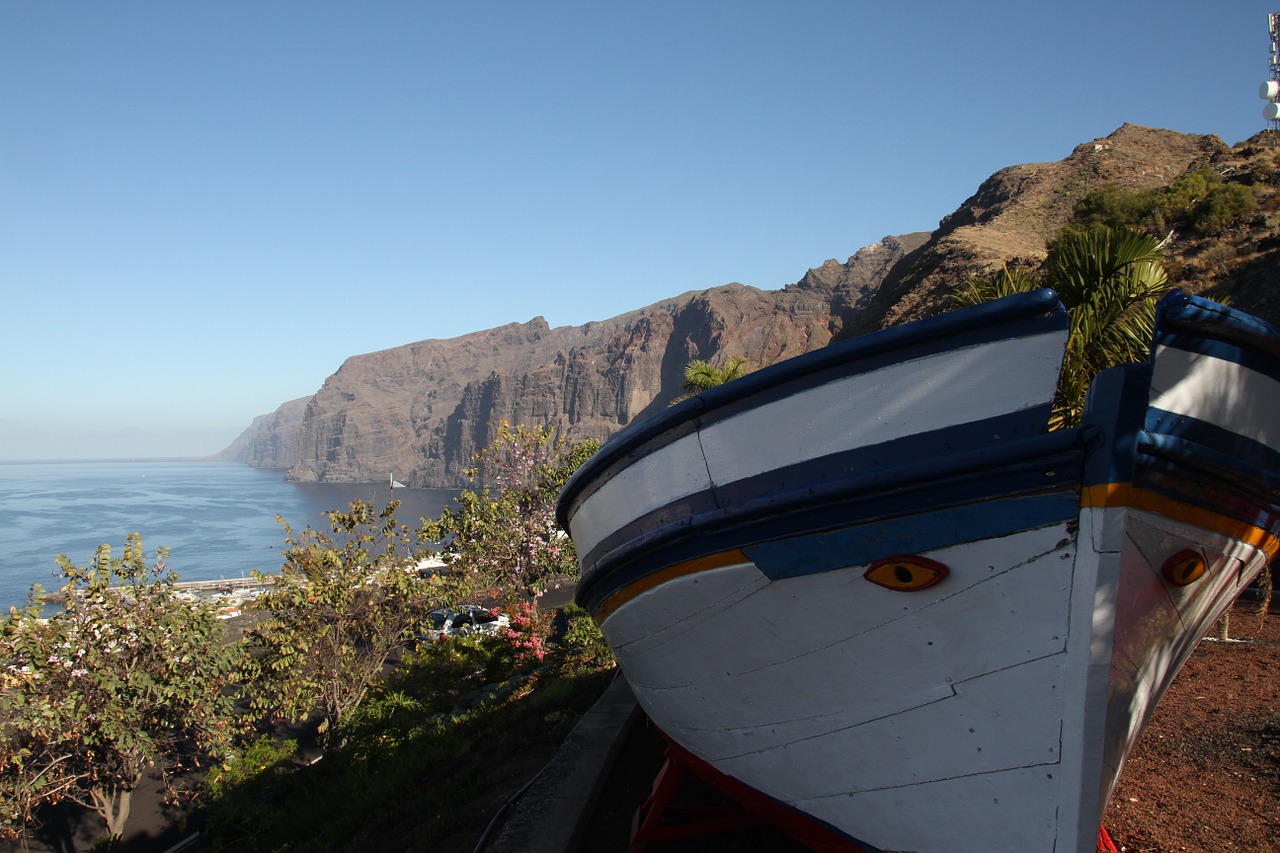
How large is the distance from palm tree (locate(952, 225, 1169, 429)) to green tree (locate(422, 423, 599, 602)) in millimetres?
13238

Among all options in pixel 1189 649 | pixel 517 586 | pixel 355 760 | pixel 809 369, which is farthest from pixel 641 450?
pixel 517 586

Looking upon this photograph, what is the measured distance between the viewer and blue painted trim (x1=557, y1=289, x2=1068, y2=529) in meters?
2.68

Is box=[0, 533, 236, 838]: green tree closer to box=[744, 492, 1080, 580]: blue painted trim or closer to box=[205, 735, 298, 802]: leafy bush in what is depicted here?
box=[205, 735, 298, 802]: leafy bush

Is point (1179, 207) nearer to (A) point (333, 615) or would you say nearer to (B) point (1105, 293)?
(B) point (1105, 293)

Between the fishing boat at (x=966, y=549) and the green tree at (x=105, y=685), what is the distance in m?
9.90

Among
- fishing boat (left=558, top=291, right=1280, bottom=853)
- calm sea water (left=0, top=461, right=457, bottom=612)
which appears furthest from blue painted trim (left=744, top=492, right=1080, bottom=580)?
calm sea water (left=0, top=461, right=457, bottom=612)

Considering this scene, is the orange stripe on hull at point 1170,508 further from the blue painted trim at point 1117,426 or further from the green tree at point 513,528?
the green tree at point 513,528

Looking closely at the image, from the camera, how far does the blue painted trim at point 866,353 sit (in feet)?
8.79

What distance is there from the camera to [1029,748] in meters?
2.77

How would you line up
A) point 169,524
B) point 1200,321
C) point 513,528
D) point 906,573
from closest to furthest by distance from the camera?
1. point 1200,321
2. point 906,573
3. point 513,528
4. point 169,524

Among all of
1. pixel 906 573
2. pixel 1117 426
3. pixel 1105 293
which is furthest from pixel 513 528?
pixel 1117 426

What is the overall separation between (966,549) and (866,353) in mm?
763

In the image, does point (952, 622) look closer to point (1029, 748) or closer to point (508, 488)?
point (1029, 748)

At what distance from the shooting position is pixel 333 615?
1283cm
